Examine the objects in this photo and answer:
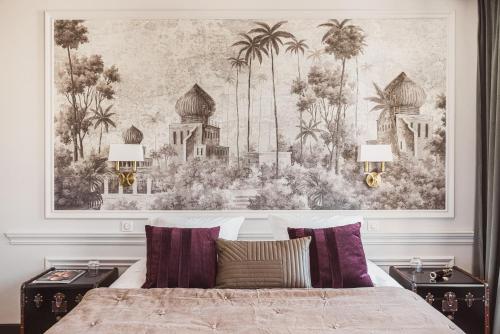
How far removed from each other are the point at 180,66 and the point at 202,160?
0.82 metres

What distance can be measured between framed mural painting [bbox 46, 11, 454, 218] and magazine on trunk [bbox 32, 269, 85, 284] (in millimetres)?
496

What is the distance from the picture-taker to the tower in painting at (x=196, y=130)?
3.55 meters

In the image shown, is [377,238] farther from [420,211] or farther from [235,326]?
[235,326]

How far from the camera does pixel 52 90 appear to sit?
11.6 ft

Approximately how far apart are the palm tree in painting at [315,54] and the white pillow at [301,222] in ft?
4.41

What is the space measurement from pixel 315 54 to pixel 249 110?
2.40 feet

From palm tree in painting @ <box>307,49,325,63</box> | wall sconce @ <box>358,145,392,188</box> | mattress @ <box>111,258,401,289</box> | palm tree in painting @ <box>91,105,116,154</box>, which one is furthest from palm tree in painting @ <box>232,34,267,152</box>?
mattress @ <box>111,258,401,289</box>

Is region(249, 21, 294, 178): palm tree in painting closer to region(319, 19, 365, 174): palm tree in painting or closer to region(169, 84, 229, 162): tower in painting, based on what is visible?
Result: region(319, 19, 365, 174): palm tree in painting

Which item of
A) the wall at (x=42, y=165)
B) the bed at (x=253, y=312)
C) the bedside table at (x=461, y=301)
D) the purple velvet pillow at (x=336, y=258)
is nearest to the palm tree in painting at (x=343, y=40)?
the wall at (x=42, y=165)

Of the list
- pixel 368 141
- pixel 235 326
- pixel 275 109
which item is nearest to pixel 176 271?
pixel 235 326

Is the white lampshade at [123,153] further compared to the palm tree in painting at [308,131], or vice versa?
the palm tree in painting at [308,131]

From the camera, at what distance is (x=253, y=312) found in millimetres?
2270

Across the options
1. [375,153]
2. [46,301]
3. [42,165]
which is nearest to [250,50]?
[375,153]

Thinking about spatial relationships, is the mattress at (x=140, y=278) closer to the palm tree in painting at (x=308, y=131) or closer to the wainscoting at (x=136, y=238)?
the wainscoting at (x=136, y=238)
